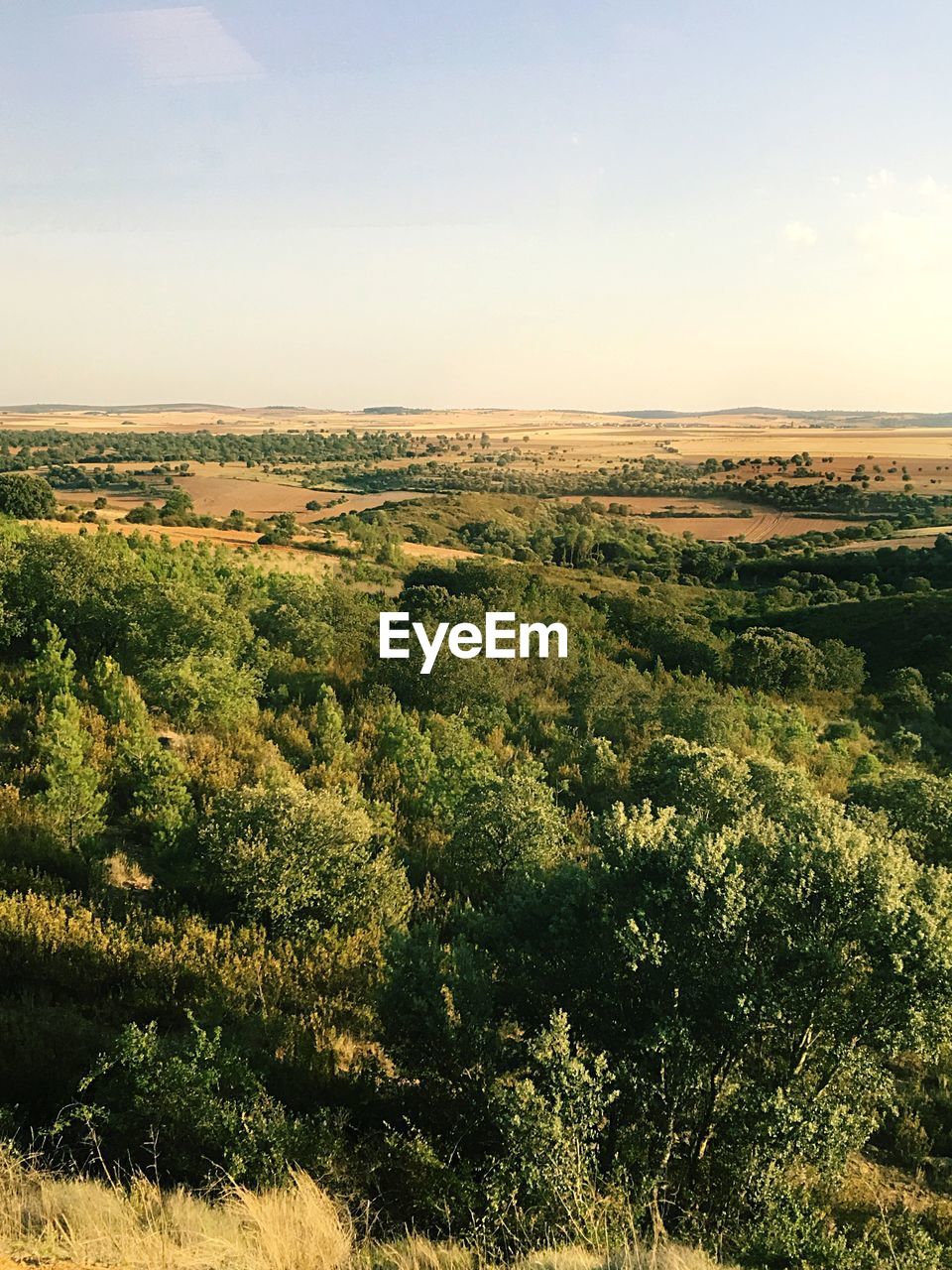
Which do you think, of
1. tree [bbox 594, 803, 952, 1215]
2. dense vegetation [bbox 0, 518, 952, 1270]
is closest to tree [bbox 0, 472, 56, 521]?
dense vegetation [bbox 0, 518, 952, 1270]

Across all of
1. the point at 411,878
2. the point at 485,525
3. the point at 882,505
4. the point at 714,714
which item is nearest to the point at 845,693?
the point at 714,714

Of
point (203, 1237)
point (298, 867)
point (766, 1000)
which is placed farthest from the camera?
point (298, 867)

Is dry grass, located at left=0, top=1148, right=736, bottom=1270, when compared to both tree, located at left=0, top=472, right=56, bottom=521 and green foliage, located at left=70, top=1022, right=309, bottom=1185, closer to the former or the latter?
green foliage, located at left=70, top=1022, right=309, bottom=1185

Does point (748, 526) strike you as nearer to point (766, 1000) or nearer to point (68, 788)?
point (68, 788)

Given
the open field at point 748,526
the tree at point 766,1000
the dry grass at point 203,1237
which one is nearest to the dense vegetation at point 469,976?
the tree at point 766,1000

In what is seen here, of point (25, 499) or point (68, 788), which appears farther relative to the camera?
point (25, 499)

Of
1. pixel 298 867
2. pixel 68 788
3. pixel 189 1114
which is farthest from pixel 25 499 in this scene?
pixel 189 1114

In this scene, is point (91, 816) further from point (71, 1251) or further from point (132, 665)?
point (71, 1251)
